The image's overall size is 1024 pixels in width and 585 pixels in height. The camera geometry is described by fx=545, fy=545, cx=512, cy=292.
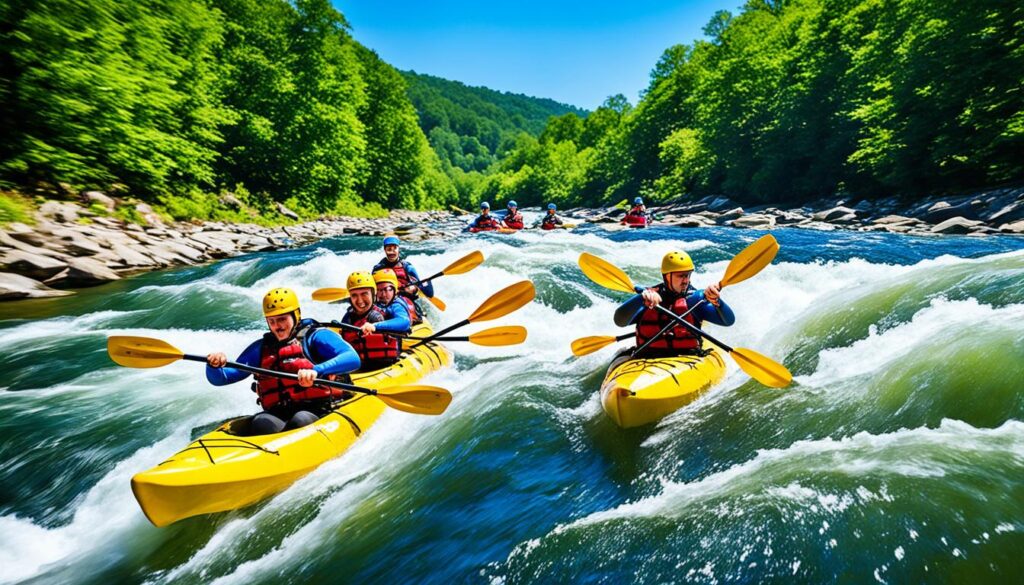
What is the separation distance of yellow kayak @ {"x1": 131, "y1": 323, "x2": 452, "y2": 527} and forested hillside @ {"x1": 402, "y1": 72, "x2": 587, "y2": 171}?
322ft

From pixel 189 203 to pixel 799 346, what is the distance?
1760 centimetres

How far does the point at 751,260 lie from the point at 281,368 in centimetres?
417

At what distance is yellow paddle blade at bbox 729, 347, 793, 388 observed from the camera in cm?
412

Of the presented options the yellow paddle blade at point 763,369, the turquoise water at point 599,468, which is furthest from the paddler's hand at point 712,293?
the turquoise water at point 599,468

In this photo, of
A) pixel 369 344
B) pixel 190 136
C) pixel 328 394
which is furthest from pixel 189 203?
pixel 328 394

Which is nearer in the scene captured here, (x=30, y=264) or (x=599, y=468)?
(x=599, y=468)

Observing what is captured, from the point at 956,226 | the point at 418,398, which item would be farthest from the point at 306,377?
the point at 956,226

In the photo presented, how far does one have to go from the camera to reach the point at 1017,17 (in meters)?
14.3

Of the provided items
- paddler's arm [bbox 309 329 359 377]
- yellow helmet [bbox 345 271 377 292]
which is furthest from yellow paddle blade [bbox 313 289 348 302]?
paddler's arm [bbox 309 329 359 377]

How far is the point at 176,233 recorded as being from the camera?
1430cm

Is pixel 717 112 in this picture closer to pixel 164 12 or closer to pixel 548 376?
pixel 164 12

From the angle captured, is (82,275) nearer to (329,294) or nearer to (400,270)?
(329,294)

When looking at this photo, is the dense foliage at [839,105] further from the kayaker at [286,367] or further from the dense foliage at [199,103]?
the dense foliage at [199,103]

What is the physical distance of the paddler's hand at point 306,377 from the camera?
3961 mm
